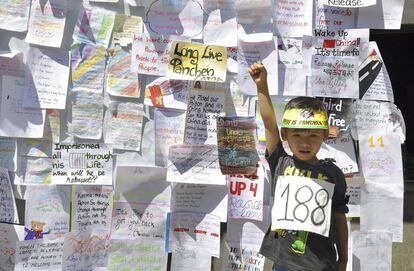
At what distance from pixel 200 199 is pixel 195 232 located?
21 cm

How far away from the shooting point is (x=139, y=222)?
3346mm

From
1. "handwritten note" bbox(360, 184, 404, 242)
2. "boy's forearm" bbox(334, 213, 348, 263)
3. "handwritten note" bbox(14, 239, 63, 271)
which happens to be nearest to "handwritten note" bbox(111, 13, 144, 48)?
"handwritten note" bbox(14, 239, 63, 271)

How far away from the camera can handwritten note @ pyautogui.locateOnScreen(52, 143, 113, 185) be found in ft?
10.8

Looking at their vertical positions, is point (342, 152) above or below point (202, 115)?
below

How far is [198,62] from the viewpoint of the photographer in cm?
318

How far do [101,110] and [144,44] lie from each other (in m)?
0.48

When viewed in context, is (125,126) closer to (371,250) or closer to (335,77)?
(335,77)

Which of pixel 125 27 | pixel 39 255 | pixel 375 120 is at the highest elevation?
pixel 125 27

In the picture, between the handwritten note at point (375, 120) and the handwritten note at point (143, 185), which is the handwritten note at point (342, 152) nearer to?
the handwritten note at point (375, 120)

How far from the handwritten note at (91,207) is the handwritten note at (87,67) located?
2.01 ft

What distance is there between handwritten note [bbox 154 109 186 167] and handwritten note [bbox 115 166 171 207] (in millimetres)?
109

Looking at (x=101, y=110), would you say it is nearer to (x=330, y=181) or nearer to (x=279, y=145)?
(x=279, y=145)

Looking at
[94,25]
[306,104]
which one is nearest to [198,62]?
[94,25]

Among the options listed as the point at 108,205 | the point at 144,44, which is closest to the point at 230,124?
the point at 144,44
